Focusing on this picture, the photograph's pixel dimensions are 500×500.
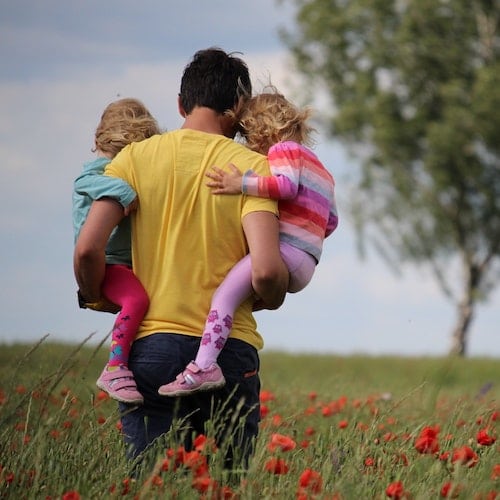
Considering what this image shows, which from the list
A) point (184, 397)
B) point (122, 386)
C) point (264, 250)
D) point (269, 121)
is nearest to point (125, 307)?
point (122, 386)

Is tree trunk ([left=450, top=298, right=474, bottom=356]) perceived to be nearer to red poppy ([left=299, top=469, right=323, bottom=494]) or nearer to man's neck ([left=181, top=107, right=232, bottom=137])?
man's neck ([left=181, top=107, right=232, bottom=137])

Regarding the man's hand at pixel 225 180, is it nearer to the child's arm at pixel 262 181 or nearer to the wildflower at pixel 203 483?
the child's arm at pixel 262 181

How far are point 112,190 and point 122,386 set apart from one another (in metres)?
0.76

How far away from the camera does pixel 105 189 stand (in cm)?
389

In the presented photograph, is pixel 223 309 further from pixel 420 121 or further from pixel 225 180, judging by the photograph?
pixel 420 121

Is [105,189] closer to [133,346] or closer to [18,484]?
[133,346]

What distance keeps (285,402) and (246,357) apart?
440cm

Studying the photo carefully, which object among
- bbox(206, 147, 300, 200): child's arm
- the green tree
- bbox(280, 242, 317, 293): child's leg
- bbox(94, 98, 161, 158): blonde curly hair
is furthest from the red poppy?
the green tree

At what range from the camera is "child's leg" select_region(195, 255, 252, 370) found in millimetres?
3910

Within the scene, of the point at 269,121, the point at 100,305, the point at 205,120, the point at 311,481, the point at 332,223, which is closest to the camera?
the point at 311,481

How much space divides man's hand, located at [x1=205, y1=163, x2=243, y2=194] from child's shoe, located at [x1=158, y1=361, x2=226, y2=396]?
664mm

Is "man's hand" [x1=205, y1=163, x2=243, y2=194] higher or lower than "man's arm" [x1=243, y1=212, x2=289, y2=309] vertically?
higher

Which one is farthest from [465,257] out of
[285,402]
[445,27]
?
[285,402]

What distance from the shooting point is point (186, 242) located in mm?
3953
